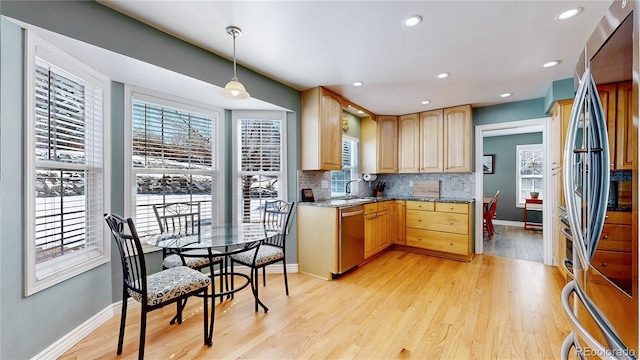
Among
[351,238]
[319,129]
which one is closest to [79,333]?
[351,238]

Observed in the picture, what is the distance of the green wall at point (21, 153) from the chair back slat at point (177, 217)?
336 millimetres

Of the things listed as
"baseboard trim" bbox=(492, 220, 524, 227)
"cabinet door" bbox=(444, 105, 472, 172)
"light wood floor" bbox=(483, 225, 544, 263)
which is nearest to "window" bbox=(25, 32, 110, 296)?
"cabinet door" bbox=(444, 105, 472, 172)

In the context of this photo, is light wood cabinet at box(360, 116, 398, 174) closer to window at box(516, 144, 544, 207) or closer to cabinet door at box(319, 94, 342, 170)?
cabinet door at box(319, 94, 342, 170)

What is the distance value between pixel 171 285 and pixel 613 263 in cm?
222

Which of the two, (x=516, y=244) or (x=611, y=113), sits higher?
(x=611, y=113)

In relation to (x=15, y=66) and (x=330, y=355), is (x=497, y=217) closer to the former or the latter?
(x=330, y=355)

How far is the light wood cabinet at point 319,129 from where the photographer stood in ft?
10.7

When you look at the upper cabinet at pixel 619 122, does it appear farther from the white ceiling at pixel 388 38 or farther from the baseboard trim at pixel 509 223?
the baseboard trim at pixel 509 223

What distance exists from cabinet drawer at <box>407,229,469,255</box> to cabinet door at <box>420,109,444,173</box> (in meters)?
1.04

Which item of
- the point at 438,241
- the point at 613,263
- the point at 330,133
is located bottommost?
the point at 438,241

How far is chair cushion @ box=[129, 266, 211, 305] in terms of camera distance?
1673 millimetres

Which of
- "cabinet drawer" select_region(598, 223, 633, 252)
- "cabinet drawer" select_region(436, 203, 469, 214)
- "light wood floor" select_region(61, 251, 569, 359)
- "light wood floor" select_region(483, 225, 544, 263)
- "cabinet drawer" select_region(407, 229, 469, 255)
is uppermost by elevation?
"cabinet drawer" select_region(598, 223, 633, 252)

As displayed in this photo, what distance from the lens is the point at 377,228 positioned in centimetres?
386

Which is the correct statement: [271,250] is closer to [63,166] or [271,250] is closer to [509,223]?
[63,166]
